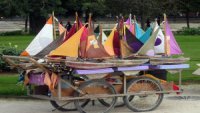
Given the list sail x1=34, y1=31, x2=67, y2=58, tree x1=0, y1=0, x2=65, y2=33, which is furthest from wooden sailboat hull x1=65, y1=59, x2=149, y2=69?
tree x1=0, y1=0, x2=65, y2=33

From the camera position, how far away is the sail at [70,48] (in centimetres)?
965

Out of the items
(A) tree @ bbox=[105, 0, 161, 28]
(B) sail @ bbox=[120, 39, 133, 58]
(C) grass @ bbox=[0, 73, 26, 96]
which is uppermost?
(A) tree @ bbox=[105, 0, 161, 28]

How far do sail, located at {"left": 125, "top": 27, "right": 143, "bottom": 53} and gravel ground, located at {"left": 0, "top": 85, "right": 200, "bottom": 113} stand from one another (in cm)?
133

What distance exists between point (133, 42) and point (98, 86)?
134cm

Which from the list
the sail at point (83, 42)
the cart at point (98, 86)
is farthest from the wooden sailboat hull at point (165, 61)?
the sail at point (83, 42)

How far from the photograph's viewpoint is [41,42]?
10.7 meters

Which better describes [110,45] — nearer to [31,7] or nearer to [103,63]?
[103,63]

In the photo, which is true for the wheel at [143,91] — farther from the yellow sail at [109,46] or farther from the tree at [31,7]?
the tree at [31,7]

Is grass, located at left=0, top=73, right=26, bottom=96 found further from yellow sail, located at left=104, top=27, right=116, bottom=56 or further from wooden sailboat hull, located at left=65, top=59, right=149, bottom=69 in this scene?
wooden sailboat hull, located at left=65, top=59, right=149, bottom=69

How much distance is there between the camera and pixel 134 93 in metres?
10.5

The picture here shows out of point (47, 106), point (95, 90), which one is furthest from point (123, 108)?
point (47, 106)

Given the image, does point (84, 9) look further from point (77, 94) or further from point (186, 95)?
point (77, 94)

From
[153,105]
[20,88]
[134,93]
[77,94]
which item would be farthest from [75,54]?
[20,88]

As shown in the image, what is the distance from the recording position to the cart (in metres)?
9.73
